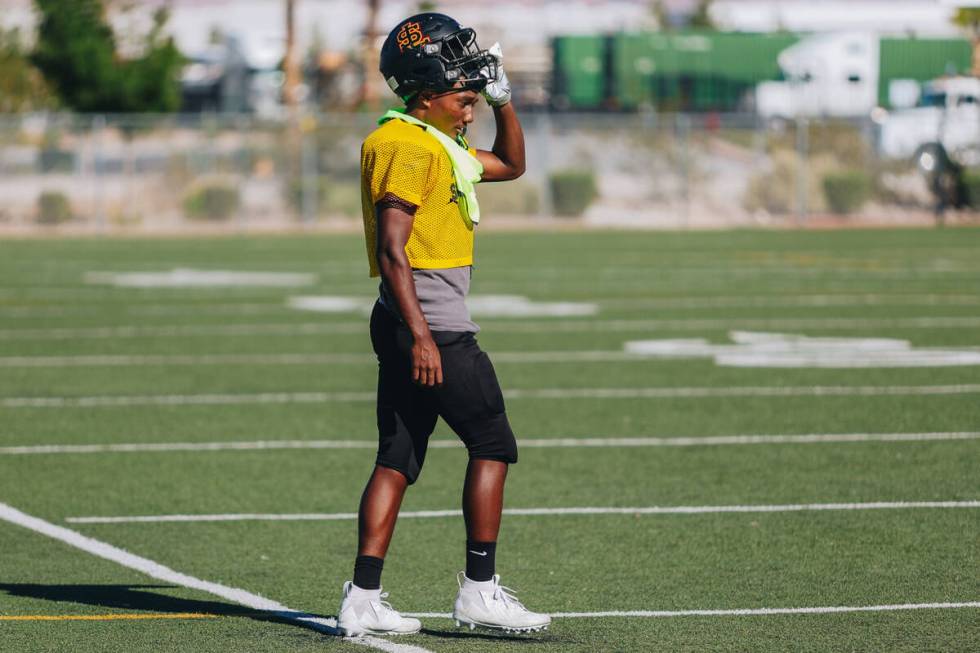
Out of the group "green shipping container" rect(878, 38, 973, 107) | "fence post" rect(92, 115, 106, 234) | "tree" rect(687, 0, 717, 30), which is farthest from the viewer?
"tree" rect(687, 0, 717, 30)

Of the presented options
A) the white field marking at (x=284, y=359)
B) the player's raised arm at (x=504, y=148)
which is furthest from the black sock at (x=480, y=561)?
the white field marking at (x=284, y=359)

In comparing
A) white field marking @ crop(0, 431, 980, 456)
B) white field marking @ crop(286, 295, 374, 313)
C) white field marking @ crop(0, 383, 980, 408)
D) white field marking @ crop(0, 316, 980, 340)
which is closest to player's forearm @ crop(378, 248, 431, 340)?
white field marking @ crop(0, 431, 980, 456)

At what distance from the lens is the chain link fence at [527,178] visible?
39.0 meters

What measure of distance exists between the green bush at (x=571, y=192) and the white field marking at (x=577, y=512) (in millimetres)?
31733

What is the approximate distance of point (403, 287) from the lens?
573 centimetres

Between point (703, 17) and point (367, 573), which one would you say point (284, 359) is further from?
point (703, 17)

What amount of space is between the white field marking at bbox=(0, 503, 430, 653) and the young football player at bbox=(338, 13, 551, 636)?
0.49ft

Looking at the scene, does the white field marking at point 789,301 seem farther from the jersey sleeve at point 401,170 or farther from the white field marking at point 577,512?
the jersey sleeve at point 401,170

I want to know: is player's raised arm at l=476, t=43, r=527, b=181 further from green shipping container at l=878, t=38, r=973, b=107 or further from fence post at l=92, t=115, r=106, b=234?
green shipping container at l=878, t=38, r=973, b=107

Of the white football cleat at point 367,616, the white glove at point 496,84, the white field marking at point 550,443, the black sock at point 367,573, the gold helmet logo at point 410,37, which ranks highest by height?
the gold helmet logo at point 410,37

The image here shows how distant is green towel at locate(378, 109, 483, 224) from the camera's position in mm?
5938

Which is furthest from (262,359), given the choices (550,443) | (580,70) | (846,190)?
(580,70)

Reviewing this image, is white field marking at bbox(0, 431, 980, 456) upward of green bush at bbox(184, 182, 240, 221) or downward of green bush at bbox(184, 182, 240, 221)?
upward

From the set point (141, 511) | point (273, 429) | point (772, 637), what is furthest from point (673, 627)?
point (273, 429)
